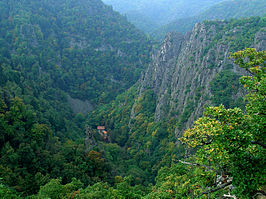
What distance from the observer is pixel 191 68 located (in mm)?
96750

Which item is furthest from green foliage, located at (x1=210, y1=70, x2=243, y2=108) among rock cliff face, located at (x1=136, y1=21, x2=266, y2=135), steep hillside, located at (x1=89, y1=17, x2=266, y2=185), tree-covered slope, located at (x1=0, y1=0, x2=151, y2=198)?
tree-covered slope, located at (x1=0, y1=0, x2=151, y2=198)

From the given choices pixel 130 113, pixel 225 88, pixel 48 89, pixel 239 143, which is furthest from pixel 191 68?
pixel 239 143

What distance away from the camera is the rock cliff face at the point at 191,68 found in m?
81.7

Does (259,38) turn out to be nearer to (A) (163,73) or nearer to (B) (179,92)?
(B) (179,92)

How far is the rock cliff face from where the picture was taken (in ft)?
268

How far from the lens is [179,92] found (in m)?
99.6

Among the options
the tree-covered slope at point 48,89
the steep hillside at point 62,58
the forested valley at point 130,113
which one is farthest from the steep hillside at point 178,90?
the steep hillside at point 62,58

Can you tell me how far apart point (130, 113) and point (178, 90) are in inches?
1359

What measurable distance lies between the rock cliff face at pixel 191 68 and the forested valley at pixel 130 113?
1.67 ft

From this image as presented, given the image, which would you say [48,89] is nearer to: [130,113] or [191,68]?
[130,113]

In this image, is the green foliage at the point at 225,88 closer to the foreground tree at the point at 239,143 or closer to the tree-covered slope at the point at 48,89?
the tree-covered slope at the point at 48,89

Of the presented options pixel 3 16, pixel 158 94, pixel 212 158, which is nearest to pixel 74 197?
pixel 212 158

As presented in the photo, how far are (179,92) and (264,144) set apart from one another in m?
85.1

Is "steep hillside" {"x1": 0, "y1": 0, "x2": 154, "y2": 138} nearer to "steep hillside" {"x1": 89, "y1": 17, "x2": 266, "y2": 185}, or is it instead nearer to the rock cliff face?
"steep hillside" {"x1": 89, "y1": 17, "x2": 266, "y2": 185}
